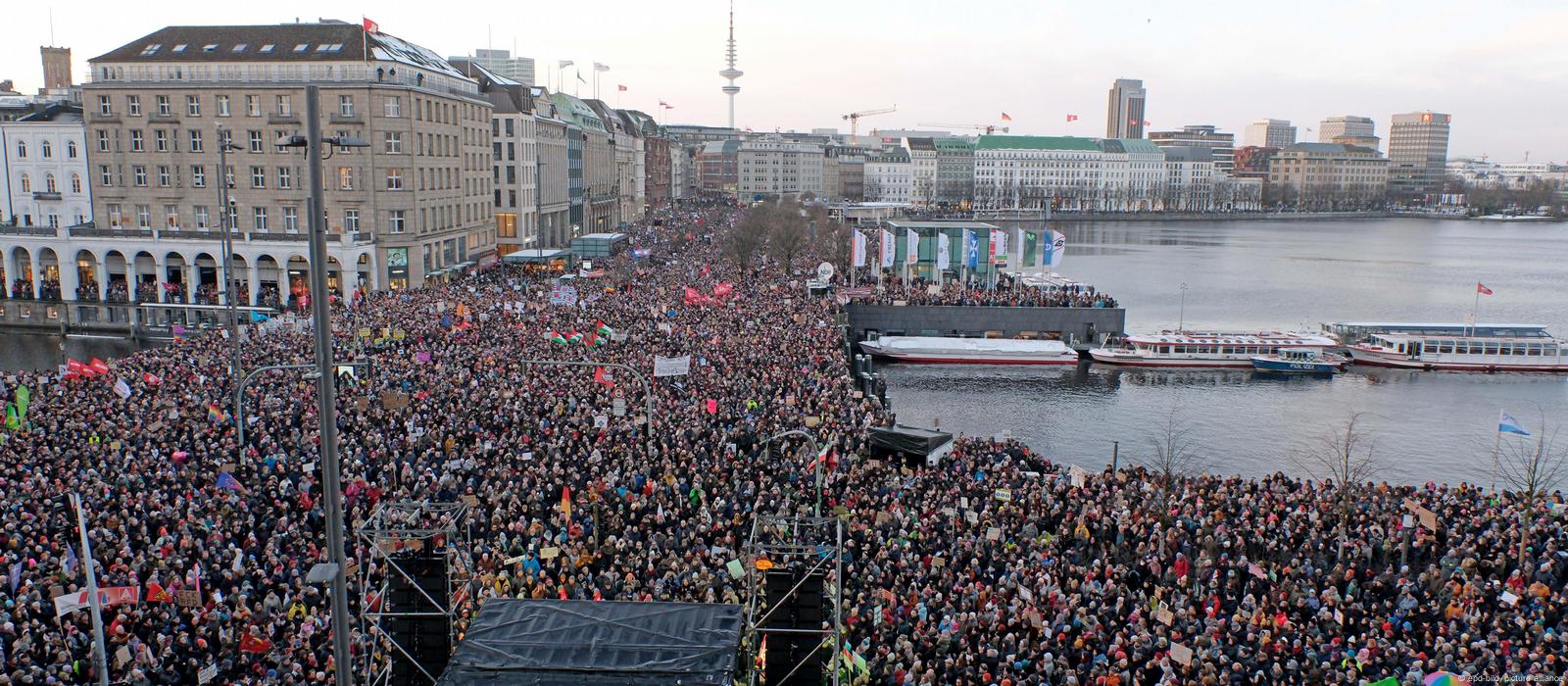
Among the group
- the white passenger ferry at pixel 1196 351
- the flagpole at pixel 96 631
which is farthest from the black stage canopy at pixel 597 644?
the white passenger ferry at pixel 1196 351

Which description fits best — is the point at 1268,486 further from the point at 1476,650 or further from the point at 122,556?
the point at 122,556

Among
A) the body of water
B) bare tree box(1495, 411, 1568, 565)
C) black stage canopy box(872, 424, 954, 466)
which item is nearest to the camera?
black stage canopy box(872, 424, 954, 466)

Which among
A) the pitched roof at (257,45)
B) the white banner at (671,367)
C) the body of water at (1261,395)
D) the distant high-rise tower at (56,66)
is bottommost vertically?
the body of water at (1261,395)

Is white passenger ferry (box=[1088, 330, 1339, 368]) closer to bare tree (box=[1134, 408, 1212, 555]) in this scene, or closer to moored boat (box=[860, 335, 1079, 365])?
moored boat (box=[860, 335, 1079, 365])

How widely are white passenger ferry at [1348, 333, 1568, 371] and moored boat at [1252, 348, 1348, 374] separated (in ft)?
14.3

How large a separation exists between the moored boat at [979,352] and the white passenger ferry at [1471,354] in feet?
58.2

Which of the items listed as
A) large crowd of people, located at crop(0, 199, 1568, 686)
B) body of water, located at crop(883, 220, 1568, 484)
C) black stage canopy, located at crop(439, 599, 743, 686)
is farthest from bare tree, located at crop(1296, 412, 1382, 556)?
black stage canopy, located at crop(439, 599, 743, 686)

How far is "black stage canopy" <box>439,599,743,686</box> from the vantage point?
40.5 feet

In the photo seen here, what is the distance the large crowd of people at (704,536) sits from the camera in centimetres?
1683

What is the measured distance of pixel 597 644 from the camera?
12914mm

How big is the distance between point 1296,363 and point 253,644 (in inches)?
2206

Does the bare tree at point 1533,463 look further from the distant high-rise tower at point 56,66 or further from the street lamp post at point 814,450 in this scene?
the distant high-rise tower at point 56,66

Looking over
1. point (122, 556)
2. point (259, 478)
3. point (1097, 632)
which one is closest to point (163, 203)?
point (259, 478)

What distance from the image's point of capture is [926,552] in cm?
2172
